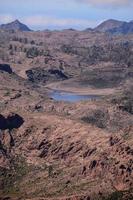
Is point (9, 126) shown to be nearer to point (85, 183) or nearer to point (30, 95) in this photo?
point (85, 183)

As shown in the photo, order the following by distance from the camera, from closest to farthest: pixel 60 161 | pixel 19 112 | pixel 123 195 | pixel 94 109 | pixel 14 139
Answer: pixel 123 195 < pixel 60 161 < pixel 14 139 < pixel 19 112 < pixel 94 109

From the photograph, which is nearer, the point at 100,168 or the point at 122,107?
the point at 100,168

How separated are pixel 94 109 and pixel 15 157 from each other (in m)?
50.6

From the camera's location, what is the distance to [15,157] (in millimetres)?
113000

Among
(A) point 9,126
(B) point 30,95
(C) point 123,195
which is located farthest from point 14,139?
(B) point 30,95

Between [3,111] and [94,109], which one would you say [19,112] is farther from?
[94,109]

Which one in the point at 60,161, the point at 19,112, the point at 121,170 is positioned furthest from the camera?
the point at 19,112

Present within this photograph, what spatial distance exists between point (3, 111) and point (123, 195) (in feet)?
149

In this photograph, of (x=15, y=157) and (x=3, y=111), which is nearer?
(x=15, y=157)

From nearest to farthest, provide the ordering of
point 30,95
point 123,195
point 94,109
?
point 123,195
point 94,109
point 30,95

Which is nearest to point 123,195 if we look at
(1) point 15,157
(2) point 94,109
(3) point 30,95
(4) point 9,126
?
(1) point 15,157

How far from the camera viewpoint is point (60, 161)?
110000 millimetres

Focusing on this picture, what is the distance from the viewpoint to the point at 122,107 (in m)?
164

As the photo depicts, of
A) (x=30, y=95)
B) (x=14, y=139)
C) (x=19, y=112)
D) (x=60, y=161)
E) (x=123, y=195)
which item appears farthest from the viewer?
(x=30, y=95)
